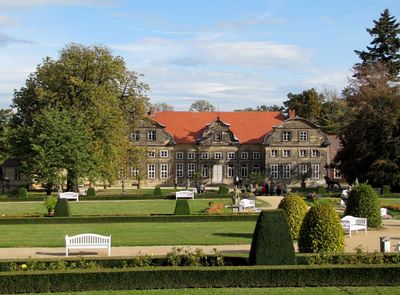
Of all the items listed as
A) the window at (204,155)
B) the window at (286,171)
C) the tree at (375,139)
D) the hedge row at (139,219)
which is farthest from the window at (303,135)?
the hedge row at (139,219)

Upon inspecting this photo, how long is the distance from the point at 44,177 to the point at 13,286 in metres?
25.3

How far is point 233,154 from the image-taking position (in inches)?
2052

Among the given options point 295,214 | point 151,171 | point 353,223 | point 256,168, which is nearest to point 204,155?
point 256,168

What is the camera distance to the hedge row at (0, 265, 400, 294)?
10.4 metres

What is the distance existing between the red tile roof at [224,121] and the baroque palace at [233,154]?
340 mm

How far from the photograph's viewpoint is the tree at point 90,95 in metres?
35.8

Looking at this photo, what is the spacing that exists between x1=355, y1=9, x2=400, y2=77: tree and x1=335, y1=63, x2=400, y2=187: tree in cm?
1305

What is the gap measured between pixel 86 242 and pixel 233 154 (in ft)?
126

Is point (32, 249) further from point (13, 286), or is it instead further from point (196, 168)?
point (196, 168)

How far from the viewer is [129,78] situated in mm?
39375

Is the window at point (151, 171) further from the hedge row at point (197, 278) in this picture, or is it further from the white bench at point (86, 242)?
the hedge row at point (197, 278)

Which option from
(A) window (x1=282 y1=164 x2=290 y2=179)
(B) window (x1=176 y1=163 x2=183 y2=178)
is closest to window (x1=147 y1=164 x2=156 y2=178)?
(B) window (x1=176 y1=163 x2=183 y2=178)

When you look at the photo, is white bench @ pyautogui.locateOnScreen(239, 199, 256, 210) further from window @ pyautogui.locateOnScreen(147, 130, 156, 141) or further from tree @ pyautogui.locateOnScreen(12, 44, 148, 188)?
window @ pyautogui.locateOnScreen(147, 130, 156, 141)

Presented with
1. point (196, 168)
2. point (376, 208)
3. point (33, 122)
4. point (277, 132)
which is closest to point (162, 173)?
point (196, 168)
